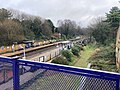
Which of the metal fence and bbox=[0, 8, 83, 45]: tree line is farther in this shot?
bbox=[0, 8, 83, 45]: tree line

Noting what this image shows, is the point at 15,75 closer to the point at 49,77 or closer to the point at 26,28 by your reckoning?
the point at 49,77

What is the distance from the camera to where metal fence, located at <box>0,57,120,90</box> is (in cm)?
215

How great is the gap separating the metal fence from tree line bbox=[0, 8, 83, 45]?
75.2 ft

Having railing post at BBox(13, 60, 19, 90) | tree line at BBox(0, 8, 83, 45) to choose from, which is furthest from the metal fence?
tree line at BBox(0, 8, 83, 45)

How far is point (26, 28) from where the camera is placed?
35.1 meters

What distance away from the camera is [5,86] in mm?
2883

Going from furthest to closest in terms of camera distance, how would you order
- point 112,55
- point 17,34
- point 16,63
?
point 17,34 < point 112,55 < point 16,63

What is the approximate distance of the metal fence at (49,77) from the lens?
2.15 meters

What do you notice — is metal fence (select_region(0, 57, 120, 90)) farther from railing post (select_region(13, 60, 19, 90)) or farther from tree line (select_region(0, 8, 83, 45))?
tree line (select_region(0, 8, 83, 45))

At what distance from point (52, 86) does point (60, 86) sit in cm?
11

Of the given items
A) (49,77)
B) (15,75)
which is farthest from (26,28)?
(49,77)

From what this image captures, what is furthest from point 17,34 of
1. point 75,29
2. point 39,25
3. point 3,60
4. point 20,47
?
point 75,29

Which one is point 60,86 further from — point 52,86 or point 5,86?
point 5,86

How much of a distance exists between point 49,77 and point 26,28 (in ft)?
109
